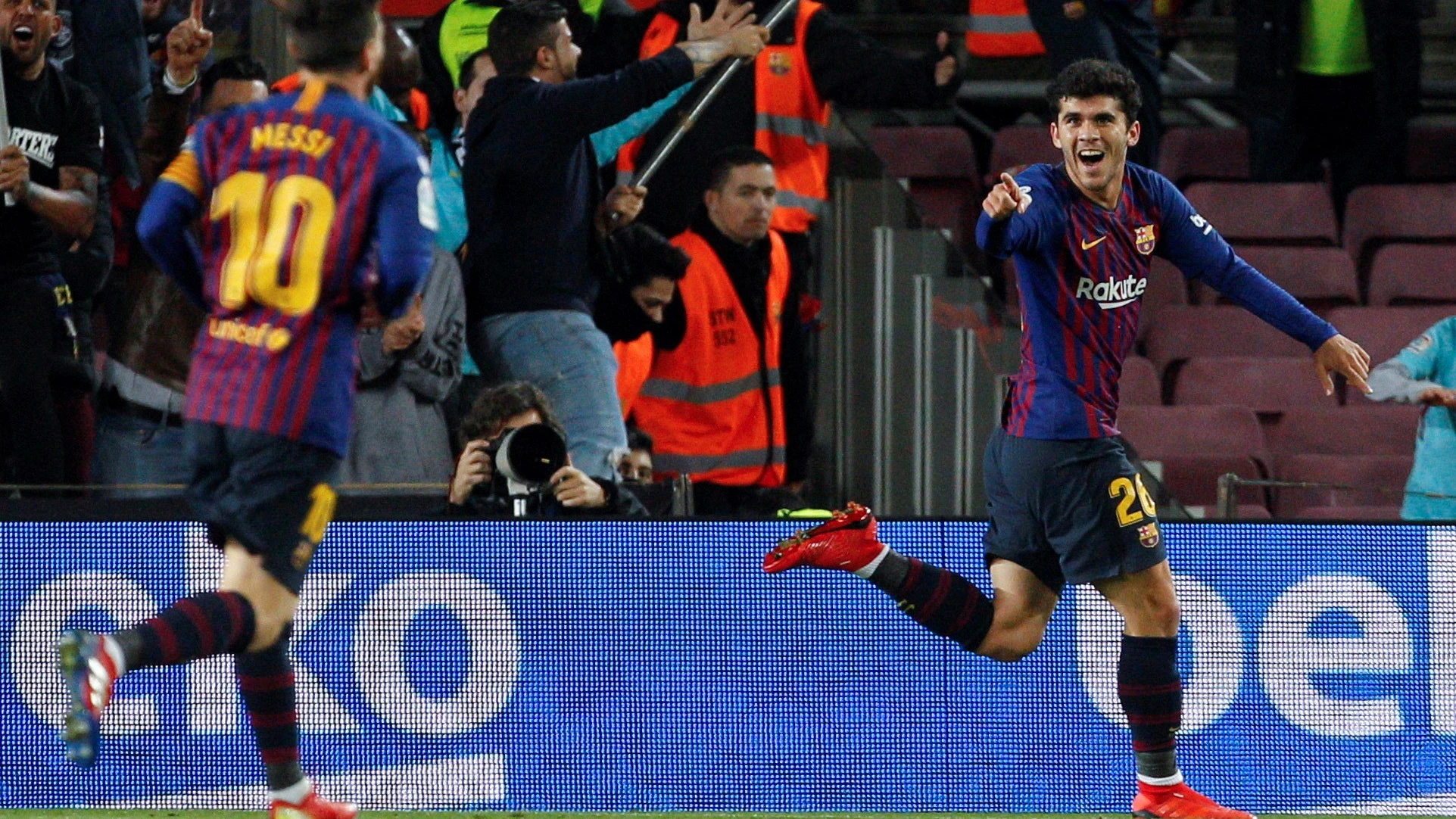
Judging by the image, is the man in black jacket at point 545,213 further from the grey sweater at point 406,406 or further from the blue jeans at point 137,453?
the blue jeans at point 137,453

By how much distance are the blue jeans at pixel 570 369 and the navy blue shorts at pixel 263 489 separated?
2.15 m

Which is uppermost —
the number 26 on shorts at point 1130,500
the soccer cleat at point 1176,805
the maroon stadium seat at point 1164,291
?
the maroon stadium seat at point 1164,291

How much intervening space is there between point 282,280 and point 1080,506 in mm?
2100

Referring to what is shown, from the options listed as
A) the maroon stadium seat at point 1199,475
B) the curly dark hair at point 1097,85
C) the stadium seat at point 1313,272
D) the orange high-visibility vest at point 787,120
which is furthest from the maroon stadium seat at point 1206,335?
the curly dark hair at point 1097,85

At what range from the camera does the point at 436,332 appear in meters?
6.98

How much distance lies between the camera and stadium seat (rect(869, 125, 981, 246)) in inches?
339

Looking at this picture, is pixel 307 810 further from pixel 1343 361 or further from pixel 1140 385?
pixel 1140 385

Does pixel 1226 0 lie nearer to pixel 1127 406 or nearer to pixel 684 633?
A: pixel 1127 406

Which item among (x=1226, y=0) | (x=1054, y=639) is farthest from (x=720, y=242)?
(x=1226, y=0)

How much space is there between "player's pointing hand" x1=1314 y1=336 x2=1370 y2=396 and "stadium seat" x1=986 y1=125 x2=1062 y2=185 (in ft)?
13.3

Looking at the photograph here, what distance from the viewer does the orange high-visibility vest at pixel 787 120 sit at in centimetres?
826

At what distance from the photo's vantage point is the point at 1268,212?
9852mm

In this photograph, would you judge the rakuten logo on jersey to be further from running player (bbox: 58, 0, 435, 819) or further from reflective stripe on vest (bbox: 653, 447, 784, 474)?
reflective stripe on vest (bbox: 653, 447, 784, 474)

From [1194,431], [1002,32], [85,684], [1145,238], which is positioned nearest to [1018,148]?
[1002,32]
